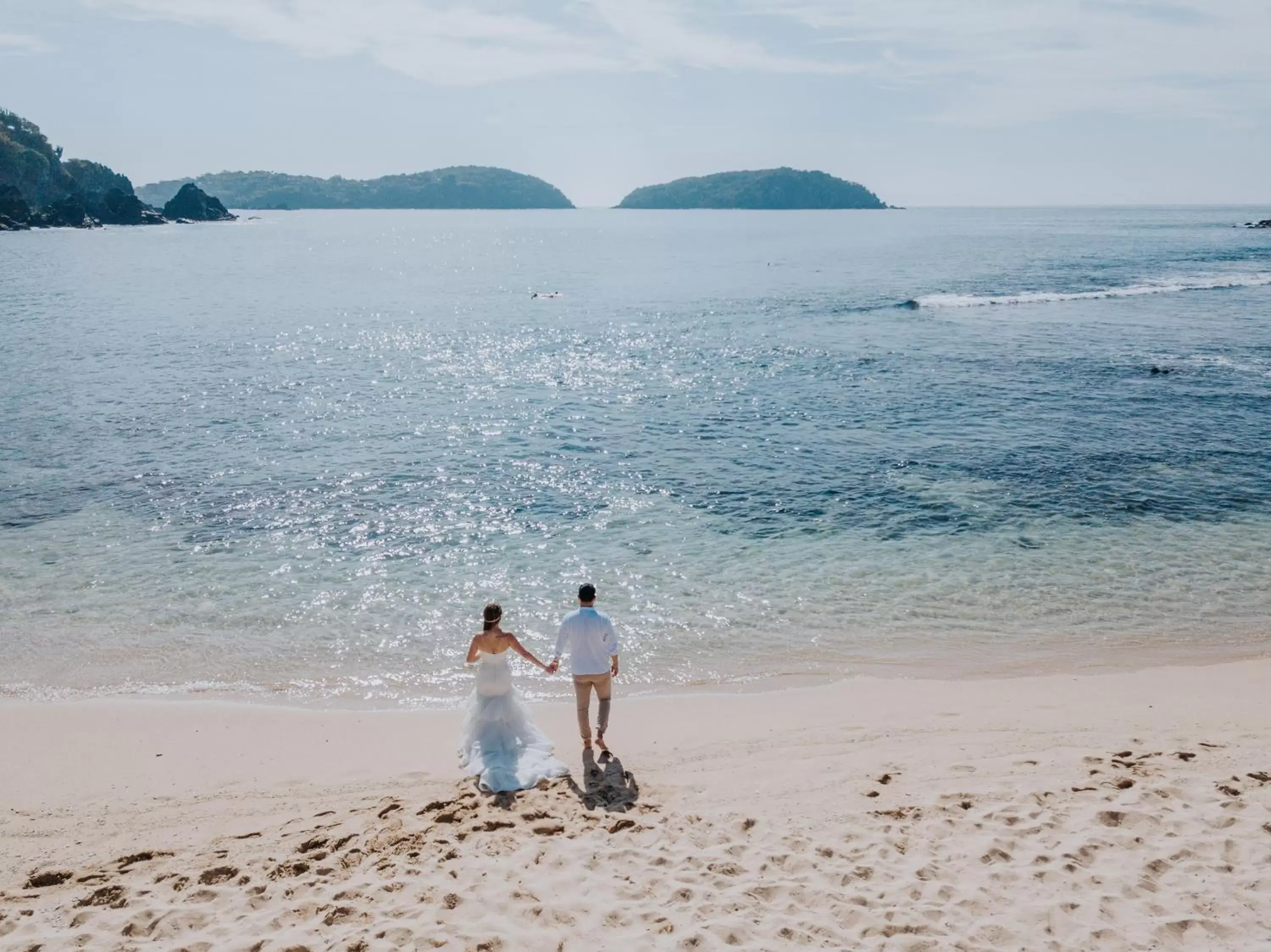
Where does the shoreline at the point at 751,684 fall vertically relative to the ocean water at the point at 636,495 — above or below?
below

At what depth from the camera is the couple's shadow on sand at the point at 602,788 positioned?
9.33m

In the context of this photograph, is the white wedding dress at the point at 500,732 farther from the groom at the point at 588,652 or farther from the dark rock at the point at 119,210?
the dark rock at the point at 119,210

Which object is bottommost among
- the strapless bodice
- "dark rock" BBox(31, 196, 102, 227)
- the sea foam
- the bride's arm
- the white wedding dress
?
the white wedding dress

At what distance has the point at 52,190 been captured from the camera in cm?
16862

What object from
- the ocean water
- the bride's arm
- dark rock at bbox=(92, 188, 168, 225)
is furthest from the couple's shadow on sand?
dark rock at bbox=(92, 188, 168, 225)

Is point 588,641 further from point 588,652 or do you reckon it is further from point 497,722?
point 497,722

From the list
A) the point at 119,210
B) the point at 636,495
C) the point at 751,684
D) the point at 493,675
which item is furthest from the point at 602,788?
the point at 119,210

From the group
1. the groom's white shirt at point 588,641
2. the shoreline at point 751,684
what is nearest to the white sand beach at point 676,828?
the shoreline at point 751,684

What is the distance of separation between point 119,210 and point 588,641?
19620 centimetres

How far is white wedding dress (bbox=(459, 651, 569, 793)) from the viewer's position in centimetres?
1012

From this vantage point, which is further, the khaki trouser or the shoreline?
the shoreline

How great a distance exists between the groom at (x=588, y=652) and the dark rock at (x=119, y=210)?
19394 cm

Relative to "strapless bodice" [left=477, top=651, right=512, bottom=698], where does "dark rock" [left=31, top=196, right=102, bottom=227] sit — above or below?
above

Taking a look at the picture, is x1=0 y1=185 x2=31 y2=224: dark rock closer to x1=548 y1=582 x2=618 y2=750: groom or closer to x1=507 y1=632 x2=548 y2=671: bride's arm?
x1=507 y1=632 x2=548 y2=671: bride's arm
